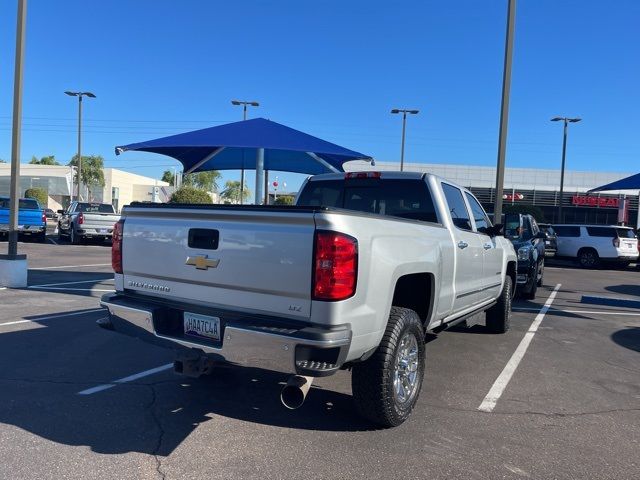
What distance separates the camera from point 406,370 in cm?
442

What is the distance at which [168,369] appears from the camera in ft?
18.5

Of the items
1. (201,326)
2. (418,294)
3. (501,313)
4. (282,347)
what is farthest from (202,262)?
(501,313)

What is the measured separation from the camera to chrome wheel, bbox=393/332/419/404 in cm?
426

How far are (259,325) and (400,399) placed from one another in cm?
140

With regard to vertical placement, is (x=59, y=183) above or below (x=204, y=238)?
above

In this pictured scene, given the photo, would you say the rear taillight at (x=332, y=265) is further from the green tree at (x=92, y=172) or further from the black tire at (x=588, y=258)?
the green tree at (x=92, y=172)

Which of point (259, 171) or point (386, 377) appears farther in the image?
point (259, 171)

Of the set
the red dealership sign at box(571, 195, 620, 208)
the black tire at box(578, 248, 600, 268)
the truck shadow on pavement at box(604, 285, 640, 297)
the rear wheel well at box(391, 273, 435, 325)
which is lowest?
the truck shadow on pavement at box(604, 285, 640, 297)

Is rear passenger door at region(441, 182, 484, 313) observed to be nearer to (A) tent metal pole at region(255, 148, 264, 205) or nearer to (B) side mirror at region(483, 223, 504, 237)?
(B) side mirror at region(483, 223, 504, 237)

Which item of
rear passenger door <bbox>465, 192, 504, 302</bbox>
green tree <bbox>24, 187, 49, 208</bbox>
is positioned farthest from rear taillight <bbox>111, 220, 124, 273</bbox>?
green tree <bbox>24, 187, 49, 208</bbox>

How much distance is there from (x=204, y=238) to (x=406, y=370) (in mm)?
1890

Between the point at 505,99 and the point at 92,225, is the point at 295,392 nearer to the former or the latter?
the point at 505,99

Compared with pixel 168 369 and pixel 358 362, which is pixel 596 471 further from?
pixel 168 369

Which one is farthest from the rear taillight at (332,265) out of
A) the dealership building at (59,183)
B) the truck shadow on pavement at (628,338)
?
the dealership building at (59,183)
